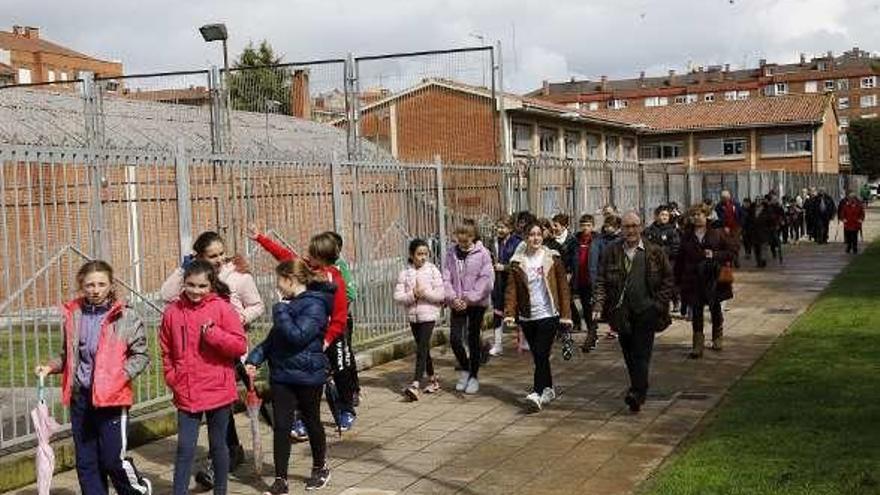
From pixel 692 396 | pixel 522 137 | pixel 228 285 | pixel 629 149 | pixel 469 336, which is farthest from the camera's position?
pixel 629 149

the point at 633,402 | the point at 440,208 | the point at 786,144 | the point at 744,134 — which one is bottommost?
the point at 633,402

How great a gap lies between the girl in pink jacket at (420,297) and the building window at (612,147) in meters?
40.6

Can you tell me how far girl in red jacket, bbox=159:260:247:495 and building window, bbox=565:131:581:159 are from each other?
39368 millimetres

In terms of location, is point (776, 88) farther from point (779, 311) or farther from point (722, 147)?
point (779, 311)

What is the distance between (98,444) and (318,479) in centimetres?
152

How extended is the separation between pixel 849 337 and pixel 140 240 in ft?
26.8

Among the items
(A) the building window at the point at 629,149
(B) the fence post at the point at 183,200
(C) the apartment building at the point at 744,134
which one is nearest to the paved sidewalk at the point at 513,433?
(B) the fence post at the point at 183,200

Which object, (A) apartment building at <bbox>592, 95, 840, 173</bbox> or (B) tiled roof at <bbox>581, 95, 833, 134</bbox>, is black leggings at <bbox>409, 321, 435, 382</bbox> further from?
(A) apartment building at <bbox>592, 95, 840, 173</bbox>

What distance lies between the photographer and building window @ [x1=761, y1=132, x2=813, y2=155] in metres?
59.9

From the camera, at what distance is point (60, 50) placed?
3319 inches

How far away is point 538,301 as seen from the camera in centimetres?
889

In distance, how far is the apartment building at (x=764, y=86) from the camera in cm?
12338

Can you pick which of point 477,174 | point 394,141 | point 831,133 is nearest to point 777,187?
point 394,141

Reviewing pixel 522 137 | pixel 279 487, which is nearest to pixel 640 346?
pixel 279 487
